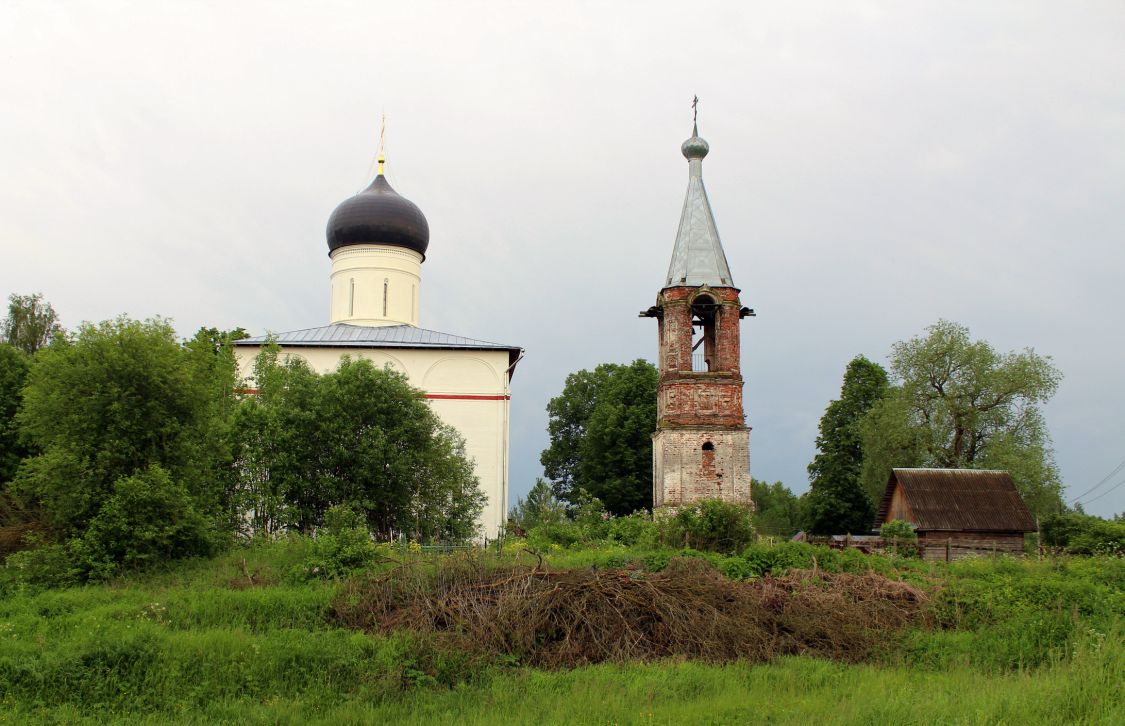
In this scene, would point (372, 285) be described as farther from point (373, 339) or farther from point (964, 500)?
point (964, 500)

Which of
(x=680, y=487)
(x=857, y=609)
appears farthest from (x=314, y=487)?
(x=857, y=609)

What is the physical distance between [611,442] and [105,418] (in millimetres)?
22430

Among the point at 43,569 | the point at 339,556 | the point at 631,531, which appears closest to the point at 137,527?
the point at 43,569

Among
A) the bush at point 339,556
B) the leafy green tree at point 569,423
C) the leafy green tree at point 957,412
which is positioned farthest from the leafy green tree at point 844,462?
the bush at point 339,556

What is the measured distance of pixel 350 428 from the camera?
17.8 m

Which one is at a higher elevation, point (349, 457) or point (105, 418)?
point (105, 418)

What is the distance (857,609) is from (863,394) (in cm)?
2361

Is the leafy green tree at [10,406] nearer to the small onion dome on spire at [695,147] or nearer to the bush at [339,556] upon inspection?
the bush at [339,556]

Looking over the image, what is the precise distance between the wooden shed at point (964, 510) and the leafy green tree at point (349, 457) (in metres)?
10.0

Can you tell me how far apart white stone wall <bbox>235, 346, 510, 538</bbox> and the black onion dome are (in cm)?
422

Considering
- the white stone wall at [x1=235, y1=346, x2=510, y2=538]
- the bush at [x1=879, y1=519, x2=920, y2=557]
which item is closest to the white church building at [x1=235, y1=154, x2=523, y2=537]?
the white stone wall at [x1=235, y1=346, x2=510, y2=538]

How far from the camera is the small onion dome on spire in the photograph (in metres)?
24.9

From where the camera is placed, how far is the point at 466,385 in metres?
24.7

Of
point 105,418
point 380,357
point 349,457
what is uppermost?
point 380,357
